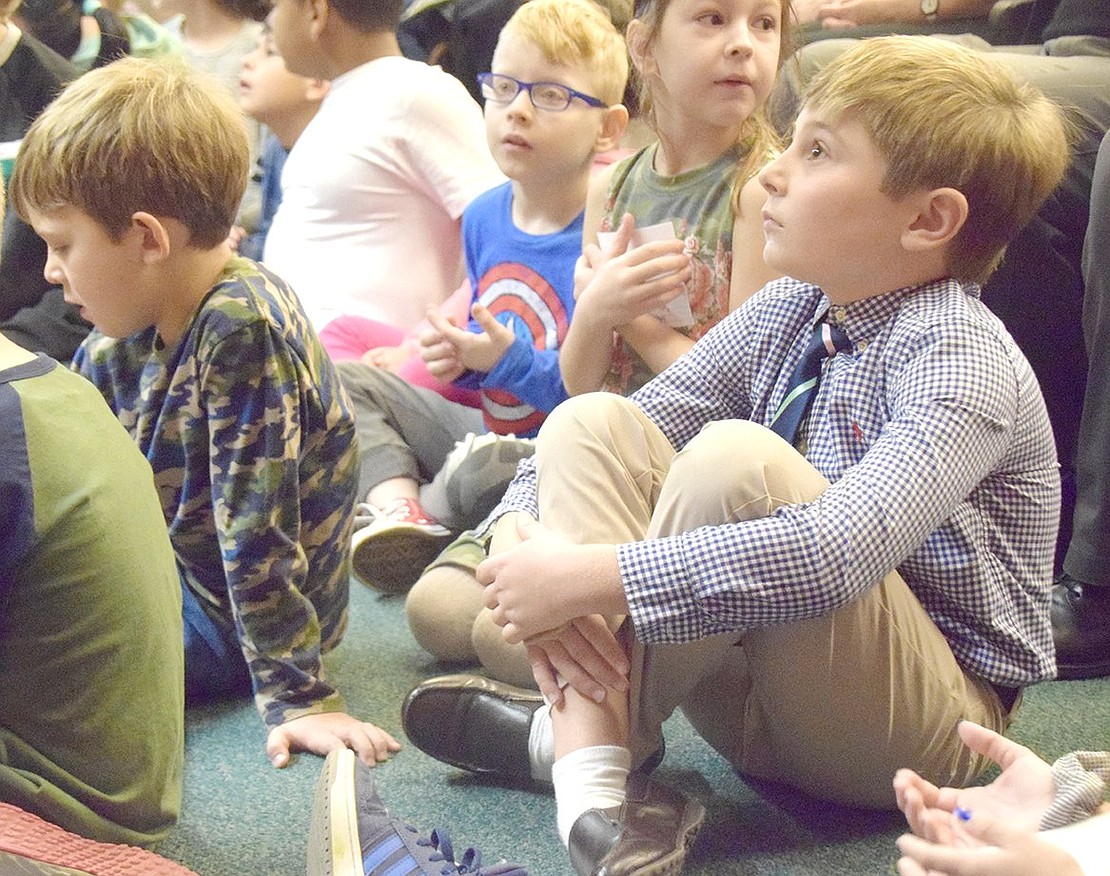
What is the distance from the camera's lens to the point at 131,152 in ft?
4.39

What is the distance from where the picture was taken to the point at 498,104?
1.84 meters

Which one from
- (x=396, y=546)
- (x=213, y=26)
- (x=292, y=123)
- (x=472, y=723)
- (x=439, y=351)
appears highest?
(x=213, y=26)

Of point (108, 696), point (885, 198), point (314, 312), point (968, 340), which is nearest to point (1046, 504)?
point (968, 340)

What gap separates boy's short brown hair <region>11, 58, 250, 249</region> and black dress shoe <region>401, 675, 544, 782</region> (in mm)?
552

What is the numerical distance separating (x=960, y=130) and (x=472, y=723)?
707mm

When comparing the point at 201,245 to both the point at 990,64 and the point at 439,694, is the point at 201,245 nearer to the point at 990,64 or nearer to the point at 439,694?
the point at 439,694

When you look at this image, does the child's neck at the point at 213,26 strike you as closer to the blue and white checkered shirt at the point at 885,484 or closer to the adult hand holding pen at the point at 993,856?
the blue and white checkered shirt at the point at 885,484

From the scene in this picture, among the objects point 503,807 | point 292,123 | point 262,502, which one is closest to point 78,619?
point 262,502

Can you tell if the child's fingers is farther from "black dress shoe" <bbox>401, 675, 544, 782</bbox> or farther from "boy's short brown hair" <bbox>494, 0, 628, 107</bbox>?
"black dress shoe" <bbox>401, 675, 544, 782</bbox>

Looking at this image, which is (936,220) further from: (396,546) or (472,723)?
(396,546)

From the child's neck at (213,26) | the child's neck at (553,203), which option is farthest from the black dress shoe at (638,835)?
the child's neck at (213,26)

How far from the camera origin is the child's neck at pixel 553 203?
6.15 feet

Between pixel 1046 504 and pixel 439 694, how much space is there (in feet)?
1.94

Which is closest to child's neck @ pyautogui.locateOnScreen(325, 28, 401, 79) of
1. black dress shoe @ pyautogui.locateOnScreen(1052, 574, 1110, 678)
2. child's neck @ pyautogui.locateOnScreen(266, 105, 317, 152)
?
child's neck @ pyautogui.locateOnScreen(266, 105, 317, 152)
